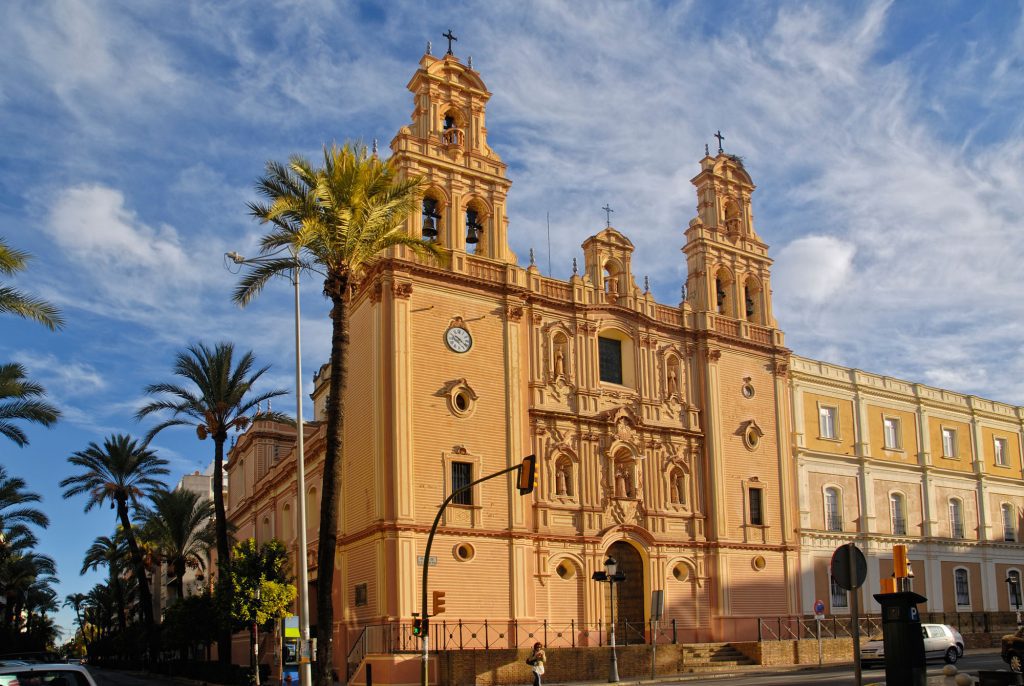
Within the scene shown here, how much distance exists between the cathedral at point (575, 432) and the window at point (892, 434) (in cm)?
163

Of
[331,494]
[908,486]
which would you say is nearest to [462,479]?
[331,494]

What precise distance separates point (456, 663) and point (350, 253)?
1276 cm

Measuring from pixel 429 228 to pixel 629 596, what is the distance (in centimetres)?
1584

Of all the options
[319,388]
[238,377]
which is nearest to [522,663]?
[238,377]

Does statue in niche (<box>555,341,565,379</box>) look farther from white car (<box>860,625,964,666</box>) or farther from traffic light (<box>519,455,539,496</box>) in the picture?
traffic light (<box>519,455,539,496</box>)

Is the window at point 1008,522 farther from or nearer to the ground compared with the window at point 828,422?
nearer to the ground

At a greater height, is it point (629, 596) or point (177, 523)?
point (177, 523)

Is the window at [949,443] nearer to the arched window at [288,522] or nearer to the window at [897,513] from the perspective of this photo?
the window at [897,513]

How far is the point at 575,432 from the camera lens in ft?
128

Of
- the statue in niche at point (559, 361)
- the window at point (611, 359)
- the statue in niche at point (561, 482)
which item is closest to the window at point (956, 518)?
the window at point (611, 359)

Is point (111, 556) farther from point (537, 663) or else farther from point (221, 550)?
point (537, 663)

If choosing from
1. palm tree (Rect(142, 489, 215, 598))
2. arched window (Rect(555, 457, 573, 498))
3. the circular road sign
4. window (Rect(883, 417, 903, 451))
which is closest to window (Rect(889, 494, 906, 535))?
window (Rect(883, 417, 903, 451))

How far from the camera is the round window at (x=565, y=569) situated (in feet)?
123

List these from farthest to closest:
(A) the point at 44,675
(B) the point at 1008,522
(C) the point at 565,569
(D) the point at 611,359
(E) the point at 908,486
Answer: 1. (B) the point at 1008,522
2. (E) the point at 908,486
3. (D) the point at 611,359
4. (C) the point at 565,569
5. (A) the point at 44,675
